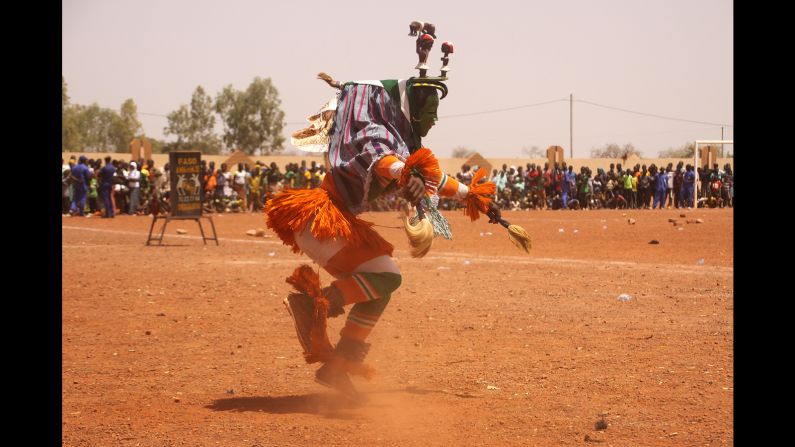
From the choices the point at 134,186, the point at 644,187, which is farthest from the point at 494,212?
the point at 644,187

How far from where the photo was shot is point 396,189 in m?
6.00

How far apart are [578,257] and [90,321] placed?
341 inches

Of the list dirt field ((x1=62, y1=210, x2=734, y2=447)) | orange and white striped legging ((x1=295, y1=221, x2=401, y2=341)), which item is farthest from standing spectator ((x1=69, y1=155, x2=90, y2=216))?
orange and white striped legging ((x1=295, y1=221, x2=401, y2=341))

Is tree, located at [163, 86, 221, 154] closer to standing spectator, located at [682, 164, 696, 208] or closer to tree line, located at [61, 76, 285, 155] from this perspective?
tree line, located at [61, 76, 285, 155]

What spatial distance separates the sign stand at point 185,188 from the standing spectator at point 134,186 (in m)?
12.1

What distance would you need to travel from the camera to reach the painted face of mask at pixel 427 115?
6.04 m

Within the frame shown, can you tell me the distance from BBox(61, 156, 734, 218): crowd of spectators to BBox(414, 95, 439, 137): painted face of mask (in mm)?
23198

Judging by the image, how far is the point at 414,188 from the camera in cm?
552

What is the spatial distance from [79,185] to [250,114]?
51311 millimetres

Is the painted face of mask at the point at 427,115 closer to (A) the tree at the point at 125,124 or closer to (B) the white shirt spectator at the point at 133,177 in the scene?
(B) the white shirt spectator at the point at 133,177

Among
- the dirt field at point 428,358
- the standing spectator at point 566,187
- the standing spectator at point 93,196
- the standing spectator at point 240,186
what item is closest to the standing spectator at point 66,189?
the standing spectator at point 93,196

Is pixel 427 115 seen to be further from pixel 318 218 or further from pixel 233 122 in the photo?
pixel 233 122
